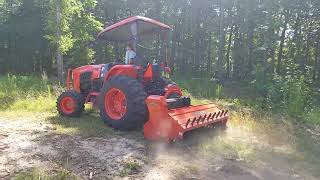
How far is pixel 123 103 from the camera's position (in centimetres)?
862

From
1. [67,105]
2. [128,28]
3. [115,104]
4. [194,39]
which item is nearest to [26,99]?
[67,105]

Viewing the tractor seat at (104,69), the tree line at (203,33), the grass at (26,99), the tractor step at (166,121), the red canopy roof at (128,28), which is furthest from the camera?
the tree line at (203,33)

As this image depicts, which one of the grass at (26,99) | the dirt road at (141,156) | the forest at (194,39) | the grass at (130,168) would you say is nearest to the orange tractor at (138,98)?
the dirt road at (141,156)

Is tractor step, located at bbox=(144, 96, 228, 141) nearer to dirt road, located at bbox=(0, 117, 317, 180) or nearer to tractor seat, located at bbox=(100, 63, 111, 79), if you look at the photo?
dirt road, located at bbox=(0, 117, 317, 180)

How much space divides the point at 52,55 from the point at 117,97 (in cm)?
2667

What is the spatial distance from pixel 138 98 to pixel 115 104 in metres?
1.08

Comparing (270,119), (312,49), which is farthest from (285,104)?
(312,49)

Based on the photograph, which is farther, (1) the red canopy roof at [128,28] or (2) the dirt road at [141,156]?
(1) the red canopy roof at [128,28]

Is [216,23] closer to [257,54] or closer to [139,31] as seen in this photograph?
[257,54]

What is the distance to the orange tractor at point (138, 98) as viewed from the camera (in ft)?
24.7

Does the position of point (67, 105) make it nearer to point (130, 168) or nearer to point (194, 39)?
point (130, 168)

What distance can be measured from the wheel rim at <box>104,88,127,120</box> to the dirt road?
533 mm

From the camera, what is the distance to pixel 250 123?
30.5ft

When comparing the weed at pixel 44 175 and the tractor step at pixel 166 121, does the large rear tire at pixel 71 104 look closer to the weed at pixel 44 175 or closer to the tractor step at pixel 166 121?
the tractor step at pixel 166 121
